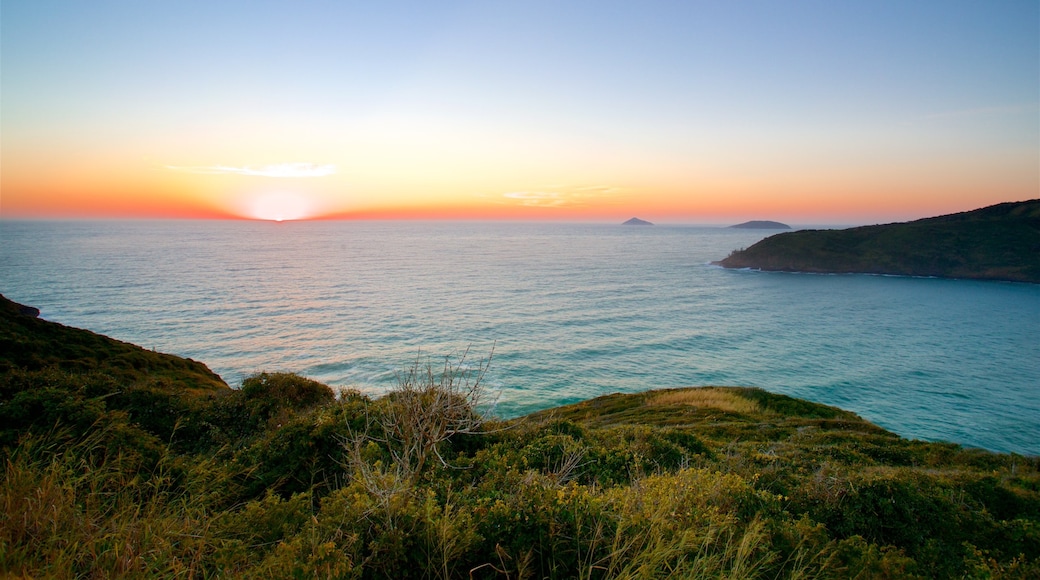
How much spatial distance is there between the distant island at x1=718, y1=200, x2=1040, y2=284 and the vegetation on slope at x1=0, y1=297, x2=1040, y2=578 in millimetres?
132417

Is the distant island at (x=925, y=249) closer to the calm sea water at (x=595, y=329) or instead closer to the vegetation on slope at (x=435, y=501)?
the calm sea water at (x=595, y=329)

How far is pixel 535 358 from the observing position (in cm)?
4734

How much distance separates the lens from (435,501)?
19.8 ft

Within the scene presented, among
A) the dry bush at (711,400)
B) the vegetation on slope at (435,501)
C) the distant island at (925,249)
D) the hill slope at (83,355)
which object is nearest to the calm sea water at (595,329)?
the dry bush at (711,400)

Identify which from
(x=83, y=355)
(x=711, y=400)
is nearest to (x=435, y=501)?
(x=711, y=400)

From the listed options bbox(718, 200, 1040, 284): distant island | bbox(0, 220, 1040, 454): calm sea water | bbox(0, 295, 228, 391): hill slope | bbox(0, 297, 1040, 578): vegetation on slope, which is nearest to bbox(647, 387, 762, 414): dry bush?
bbox(0, 220, 1040, 454): calm sea water

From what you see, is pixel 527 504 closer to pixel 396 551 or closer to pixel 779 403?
pixel 396 551

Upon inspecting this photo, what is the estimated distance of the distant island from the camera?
114 meters

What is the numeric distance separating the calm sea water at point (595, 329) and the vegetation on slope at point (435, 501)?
16007mm

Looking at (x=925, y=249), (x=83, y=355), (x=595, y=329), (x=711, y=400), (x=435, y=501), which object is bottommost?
(x=595, y=329)

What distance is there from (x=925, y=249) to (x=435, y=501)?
6526 inches

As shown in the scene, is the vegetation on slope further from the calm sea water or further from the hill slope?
the calm sea water

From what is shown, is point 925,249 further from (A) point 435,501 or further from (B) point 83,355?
(B) point 83,355

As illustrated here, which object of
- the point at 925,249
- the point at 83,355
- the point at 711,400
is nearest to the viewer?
the point at 83,355
